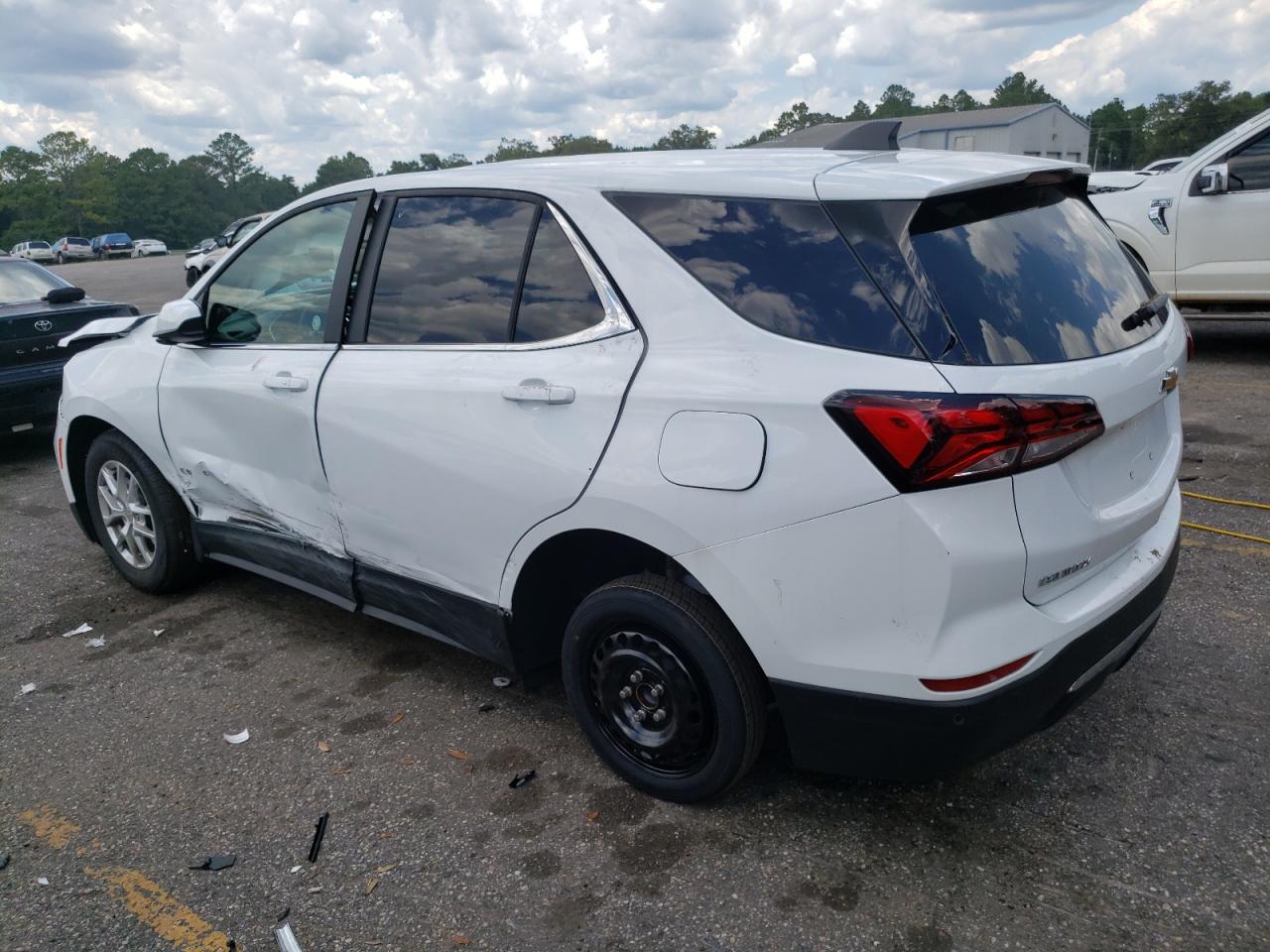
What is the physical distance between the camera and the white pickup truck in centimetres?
791

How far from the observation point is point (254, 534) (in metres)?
4.01

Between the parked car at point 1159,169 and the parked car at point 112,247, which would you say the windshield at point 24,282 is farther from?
the parked car at point 112,247

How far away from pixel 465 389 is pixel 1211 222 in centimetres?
768

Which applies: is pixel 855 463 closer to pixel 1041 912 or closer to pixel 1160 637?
pixel 1041 912

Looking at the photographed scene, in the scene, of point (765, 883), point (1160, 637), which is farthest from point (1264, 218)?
point (765, 883)

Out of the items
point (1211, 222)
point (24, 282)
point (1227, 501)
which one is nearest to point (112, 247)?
point (24, 282)

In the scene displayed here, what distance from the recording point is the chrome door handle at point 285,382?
3.56 meters

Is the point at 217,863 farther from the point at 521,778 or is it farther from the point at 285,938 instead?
the point at 521,778

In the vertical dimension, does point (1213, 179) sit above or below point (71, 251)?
above

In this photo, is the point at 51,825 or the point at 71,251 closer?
the point at 51,825

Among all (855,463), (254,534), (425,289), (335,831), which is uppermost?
(425,289)

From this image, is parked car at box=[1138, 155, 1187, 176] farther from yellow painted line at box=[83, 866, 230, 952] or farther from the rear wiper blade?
yellow painted line at box=[83, 866, 230, 952]

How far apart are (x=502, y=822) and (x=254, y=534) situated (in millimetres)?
1802

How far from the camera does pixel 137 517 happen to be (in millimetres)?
4594
